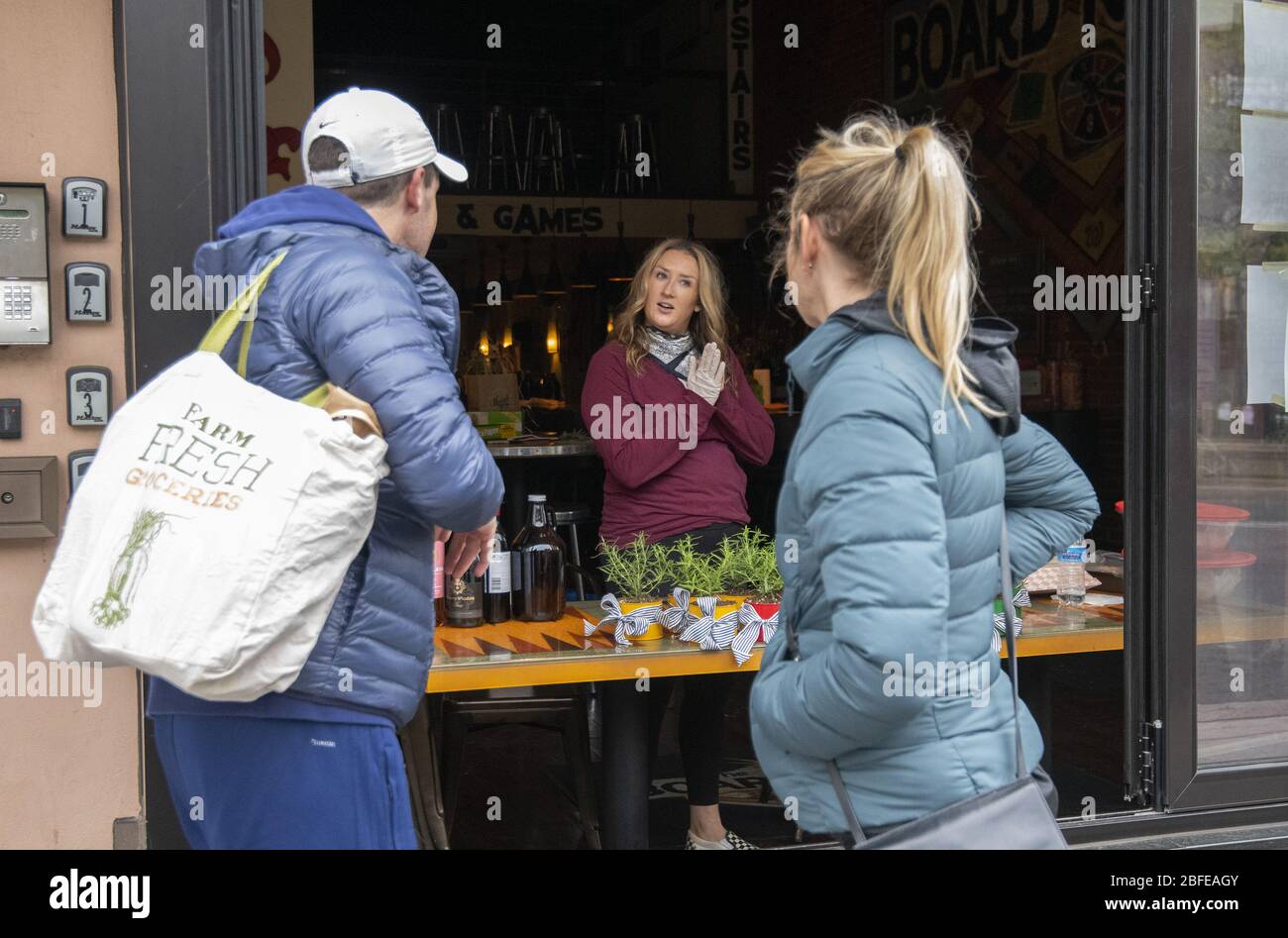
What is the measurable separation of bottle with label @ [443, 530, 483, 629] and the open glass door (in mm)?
1879

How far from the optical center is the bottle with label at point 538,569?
3.71 m

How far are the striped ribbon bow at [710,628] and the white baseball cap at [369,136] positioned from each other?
1649 millimetres

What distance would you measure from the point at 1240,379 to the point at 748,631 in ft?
5.26

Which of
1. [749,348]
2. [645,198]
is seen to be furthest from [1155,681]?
[645,198]

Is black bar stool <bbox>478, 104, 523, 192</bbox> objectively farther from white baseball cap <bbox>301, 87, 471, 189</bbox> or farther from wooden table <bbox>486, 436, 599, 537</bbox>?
white baseball cap <bbox>301, 87, 471, 189</bbox>

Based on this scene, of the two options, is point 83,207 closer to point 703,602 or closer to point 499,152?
point 703,602

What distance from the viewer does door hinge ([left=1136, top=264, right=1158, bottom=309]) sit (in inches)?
141

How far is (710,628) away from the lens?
11.3 feet

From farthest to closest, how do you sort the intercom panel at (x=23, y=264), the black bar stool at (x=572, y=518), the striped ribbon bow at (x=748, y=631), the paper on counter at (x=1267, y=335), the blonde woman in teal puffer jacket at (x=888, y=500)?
the black bar stool at (x=572, y=518), the paper on counter at (x=1267, y=335), the striped ribbon bow at (x=748, y=631), the intercom panel at (x=23, y=264), the blonde woman in teal puffer jacket at (x=888, y=500)

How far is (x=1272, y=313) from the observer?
379 cm

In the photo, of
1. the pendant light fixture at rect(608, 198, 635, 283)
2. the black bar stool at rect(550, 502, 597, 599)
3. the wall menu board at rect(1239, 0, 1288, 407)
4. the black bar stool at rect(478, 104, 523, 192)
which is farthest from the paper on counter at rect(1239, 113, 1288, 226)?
the black bar stool at rect(478, 104, 523, 192)

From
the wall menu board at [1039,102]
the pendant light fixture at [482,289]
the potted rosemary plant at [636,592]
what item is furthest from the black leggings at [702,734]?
the pendant light fixture at [482,289]

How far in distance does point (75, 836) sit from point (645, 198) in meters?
7.90

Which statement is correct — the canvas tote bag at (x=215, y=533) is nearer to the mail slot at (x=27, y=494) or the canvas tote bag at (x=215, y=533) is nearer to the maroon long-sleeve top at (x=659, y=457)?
the mail slot at (x=27, y=494)
